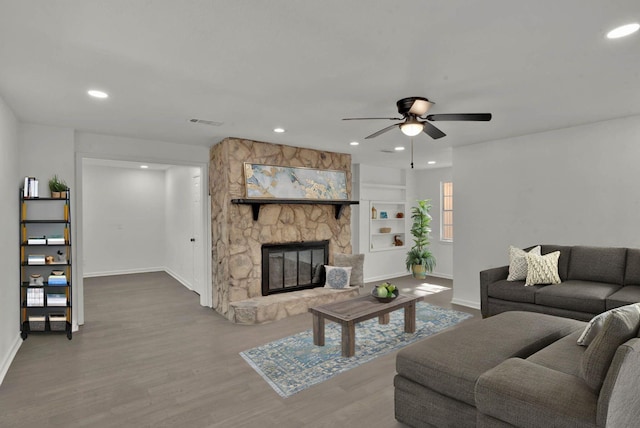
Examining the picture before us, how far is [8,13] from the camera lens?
188 centimetres

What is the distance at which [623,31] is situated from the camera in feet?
6.85

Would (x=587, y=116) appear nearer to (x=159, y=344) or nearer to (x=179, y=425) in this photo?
(x=179, y=425)

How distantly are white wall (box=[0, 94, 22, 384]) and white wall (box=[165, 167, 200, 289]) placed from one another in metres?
2.83

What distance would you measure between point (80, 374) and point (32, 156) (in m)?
2.64

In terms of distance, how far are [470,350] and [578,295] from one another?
216cm

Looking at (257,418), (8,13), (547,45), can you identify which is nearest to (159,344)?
(257,418)

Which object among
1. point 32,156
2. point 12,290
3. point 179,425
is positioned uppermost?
point 32,156

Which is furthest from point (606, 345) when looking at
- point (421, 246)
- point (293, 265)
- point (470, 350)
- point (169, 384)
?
point (421, 246)

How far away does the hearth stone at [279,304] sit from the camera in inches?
181

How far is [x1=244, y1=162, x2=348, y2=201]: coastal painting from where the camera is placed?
5.04 meters

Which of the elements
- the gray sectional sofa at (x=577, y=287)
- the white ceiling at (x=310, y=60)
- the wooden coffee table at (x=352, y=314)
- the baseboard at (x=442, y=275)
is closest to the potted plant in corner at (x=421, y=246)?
the baseboard at (x=442, y=275)

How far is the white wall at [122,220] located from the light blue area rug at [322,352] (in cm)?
577

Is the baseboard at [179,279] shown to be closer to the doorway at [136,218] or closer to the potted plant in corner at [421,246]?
the doorway at [136,218]

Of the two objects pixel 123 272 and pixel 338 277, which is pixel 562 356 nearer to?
pixel 338 277
